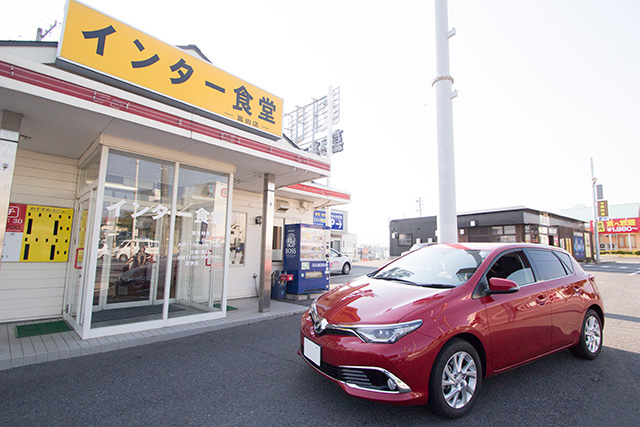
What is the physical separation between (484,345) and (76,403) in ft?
12.0

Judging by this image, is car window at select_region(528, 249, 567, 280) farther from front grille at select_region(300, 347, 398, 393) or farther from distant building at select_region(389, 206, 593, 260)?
distant building at select_region(389, 206, 593, 260)

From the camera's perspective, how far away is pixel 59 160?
556cm

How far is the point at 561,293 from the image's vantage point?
3.37 m

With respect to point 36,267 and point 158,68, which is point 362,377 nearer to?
point 158,68

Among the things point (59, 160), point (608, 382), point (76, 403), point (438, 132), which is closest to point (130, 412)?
point (76, 403)

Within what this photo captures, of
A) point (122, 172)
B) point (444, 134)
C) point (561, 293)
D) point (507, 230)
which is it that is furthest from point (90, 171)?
point (507, 230)

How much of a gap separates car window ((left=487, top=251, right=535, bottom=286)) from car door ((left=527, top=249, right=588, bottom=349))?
172 millimetres

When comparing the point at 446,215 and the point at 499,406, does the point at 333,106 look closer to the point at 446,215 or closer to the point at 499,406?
the point at 446,215

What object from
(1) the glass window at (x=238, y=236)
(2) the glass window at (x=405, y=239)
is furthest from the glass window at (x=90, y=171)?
(2) the glass window at (x=405, y=239)

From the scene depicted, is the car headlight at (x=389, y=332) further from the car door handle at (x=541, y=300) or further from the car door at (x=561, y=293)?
the car door at (x=561, y=293)

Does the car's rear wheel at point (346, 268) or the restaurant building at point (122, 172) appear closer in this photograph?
the restaurant building at point (122, 172)

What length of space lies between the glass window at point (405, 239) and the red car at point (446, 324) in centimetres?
2294

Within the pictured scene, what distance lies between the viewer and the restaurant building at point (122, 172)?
4098 millimetres

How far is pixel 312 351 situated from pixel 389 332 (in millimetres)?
800
